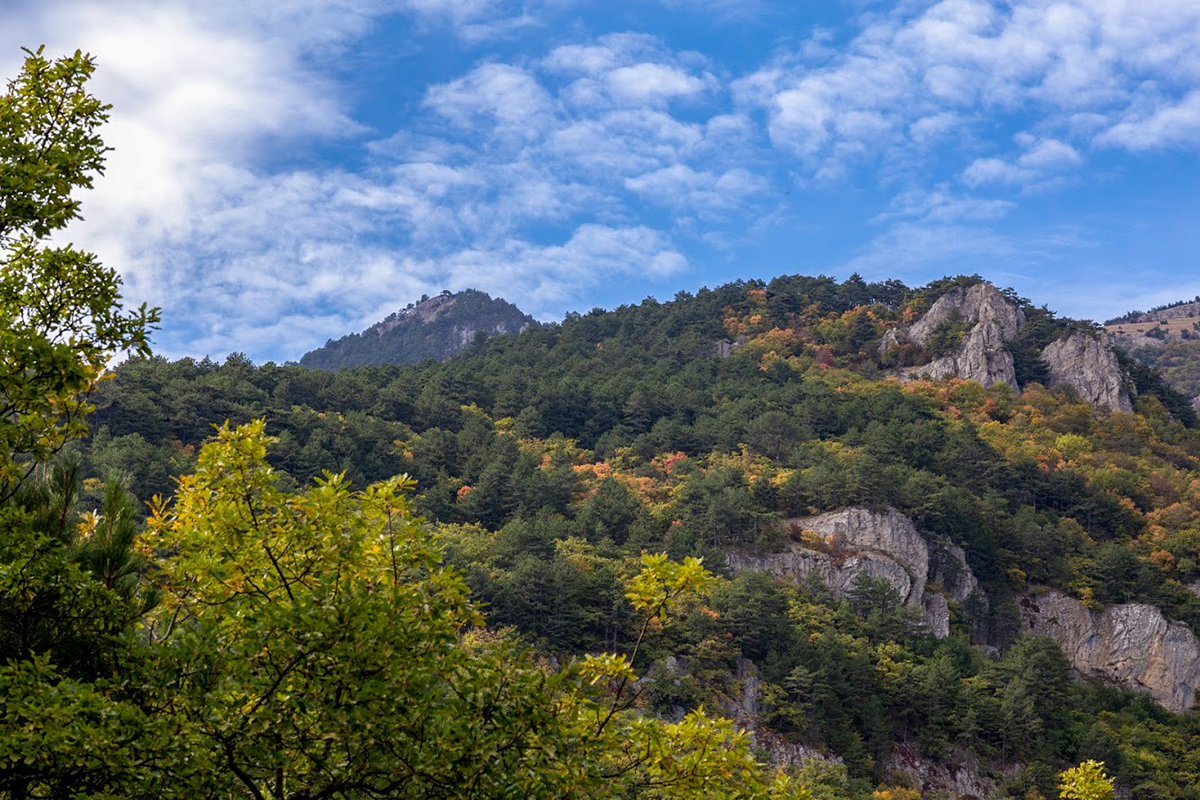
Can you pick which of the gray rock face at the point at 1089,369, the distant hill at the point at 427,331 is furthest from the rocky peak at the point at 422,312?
the gray rock face at the point at 1089,369

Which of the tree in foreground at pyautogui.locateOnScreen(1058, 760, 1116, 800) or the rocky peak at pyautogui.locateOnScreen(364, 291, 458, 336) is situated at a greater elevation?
the rocky peak at pyautogui.locateOnScreen(364, 291, 458, 336)

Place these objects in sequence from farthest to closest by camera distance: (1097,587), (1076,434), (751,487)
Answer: (1076,434) < (1097,587) < (751,487)

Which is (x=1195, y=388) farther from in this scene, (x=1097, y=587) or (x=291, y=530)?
(x=291, y=530)

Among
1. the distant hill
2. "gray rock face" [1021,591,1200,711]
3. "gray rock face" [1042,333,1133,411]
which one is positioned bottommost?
"gray rock face" [1021,591,1200,711]

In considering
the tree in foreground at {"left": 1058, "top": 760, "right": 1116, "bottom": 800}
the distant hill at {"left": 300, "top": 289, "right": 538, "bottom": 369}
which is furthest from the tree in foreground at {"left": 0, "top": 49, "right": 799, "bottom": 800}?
the distant hill at {"left": 300, "top": 289, "right": 538, "bottom": 369}

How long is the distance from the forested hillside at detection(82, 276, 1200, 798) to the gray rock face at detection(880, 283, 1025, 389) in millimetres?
989

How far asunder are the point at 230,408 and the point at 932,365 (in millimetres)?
47142

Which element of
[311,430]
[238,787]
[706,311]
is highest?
[706,311]

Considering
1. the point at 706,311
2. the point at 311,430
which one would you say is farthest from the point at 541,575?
the point at 706,311

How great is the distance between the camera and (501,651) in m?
6.00

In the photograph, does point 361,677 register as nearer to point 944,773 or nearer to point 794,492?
point 944,773

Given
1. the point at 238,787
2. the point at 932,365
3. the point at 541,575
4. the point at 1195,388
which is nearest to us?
the point at 238,787

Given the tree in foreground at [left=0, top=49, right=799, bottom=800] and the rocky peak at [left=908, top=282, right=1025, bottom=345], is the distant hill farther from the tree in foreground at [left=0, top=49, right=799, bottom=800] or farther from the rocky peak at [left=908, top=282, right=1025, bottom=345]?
the tree in foreground at [left=0, top=49, right=799, bottom=800]

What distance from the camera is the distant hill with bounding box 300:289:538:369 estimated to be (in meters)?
143
